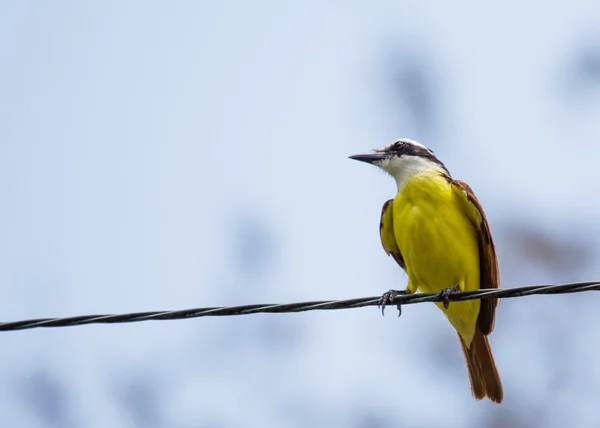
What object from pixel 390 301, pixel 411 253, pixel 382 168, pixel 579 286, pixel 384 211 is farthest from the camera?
pixel 382 168

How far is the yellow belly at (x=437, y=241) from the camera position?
682 cm

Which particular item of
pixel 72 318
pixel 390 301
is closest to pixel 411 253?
pixel 390 301

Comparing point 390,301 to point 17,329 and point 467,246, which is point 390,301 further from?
point 17,329

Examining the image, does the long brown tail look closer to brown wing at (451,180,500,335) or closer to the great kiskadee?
the great kiskadee

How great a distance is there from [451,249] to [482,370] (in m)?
1.02

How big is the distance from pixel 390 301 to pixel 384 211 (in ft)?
4.67

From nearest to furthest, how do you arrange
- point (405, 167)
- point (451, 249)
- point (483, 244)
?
point (451, 249) → point (483, 244) → point (405, 167)

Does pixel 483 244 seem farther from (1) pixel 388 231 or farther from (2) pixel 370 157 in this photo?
(2) pixel 370 157

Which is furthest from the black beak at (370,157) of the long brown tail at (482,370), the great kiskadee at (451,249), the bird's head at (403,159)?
the long brown tail at (482,370)

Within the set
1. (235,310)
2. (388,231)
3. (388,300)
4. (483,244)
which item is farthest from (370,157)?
(235,310)

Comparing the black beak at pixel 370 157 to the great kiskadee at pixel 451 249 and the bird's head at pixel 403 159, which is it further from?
the great kiskadee at pixel 451 249

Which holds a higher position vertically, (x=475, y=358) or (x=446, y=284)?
(x=446, y=284)

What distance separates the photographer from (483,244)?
696cm

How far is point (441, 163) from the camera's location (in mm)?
7773
